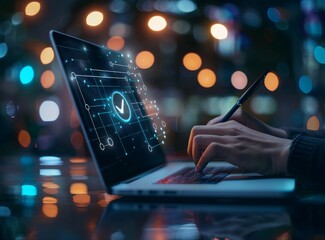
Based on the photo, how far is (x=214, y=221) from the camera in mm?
519

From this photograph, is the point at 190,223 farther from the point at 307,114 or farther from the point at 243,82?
the point at 307,114

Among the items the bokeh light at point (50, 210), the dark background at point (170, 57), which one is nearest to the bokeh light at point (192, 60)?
the dark background at point (170, 57)

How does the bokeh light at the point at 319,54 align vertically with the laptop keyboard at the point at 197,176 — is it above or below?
above

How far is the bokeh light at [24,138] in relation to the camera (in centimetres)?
360

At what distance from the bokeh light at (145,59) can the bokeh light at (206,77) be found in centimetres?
50

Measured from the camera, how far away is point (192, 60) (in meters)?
4.50

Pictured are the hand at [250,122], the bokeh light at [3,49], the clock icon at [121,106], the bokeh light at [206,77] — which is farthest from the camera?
the bokeh light at [206,77]

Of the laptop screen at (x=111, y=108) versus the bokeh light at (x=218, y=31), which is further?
the bokeh light at (x=218, y=31)

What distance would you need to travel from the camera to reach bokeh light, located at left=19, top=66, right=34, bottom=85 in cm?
346

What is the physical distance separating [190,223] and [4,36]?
292cm

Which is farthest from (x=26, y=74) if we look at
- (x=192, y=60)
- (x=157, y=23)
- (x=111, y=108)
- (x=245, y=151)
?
(x=245, y=151)

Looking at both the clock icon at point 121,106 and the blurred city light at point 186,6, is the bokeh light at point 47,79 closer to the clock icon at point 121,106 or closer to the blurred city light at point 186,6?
the blurred city light at point 186,6

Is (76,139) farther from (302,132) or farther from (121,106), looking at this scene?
(121,106)

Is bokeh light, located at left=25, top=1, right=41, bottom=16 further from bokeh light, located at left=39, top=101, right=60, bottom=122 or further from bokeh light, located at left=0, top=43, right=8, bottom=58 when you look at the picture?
bokeh light, located at left=39, top=101, right=60, bottom=122
